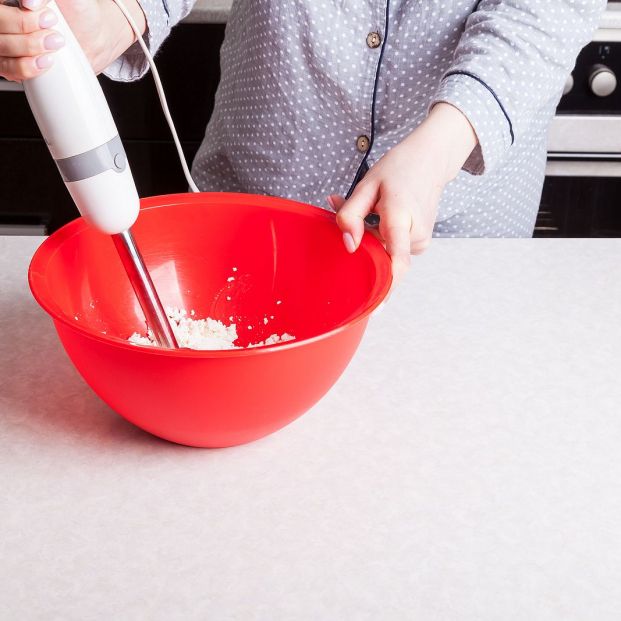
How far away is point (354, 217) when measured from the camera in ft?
2.35

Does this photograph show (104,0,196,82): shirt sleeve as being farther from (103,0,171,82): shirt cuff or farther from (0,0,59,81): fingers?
(0,0,59,81): fingers

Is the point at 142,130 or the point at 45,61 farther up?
the point at 45,61

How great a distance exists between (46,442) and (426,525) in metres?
0.31

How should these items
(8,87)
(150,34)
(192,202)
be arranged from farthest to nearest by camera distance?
1. (8,87)
2. (150,34)
3. (192,202)

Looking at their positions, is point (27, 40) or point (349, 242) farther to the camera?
point (349, 242)

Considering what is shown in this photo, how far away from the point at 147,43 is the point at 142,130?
80 cm

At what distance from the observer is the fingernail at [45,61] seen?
0.59 m

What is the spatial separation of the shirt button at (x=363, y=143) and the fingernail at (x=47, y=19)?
1.72 feet

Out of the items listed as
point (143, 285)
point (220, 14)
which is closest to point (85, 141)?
point (143, 285)

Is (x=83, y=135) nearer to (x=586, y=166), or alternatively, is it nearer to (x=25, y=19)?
(x=25, y=19)

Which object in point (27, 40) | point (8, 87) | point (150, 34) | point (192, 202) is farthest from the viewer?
point (8, 87)

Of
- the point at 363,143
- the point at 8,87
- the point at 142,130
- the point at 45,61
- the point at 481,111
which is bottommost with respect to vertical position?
the point at 142,130

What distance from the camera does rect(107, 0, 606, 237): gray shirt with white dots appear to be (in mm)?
862

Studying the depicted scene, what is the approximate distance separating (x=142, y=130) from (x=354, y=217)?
44.3 inches
